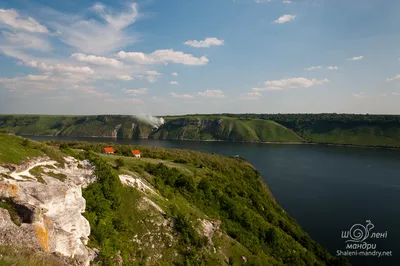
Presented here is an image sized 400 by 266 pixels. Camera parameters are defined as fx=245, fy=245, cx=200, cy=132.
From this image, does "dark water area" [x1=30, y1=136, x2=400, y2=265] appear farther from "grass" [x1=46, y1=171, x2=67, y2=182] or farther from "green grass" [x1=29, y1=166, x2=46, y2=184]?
"green grass" [x1=29, y1=166, x2=46, y2=184]

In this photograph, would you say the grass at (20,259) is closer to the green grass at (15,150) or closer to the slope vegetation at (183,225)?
the slope vegetation at (183,225)

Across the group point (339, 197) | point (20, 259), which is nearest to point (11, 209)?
point (20, 259)

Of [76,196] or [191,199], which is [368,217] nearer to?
[191,199]

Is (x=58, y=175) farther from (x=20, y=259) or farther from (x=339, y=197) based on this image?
(x=339, y=197)

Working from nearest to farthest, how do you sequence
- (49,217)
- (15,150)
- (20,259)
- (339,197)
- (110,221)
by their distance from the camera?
(20,259) < (49,217) < (15,150) < (110,221) < (339,197)

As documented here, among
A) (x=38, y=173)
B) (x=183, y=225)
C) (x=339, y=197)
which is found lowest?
(x=339, y=197)

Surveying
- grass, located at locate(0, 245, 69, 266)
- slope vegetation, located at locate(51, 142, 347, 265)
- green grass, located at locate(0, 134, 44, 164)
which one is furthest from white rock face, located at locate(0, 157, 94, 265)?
slope vegetation, located at locate(51, 142, 347, 265)
